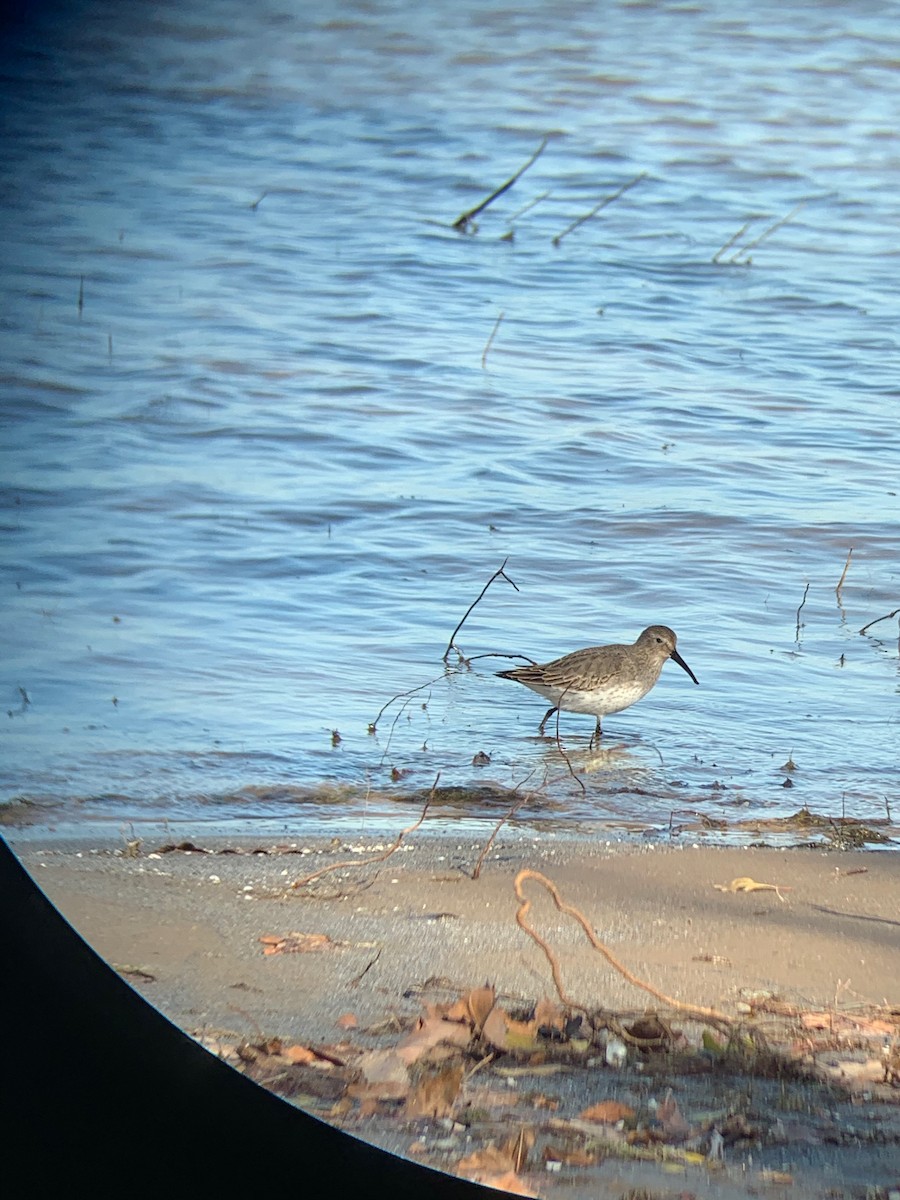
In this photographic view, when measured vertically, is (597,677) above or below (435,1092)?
below

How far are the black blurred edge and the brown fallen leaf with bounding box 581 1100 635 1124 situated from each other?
0.55m

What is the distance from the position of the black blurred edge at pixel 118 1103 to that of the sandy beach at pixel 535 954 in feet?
1.45

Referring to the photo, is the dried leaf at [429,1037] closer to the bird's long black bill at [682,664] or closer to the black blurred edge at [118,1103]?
the black blurred edge at [118,1103]

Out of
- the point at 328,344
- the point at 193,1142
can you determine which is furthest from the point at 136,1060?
the point at 328,344

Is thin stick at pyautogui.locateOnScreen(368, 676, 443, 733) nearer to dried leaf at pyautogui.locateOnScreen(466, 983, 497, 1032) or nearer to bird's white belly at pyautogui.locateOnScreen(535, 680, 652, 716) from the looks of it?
bird's white belly at pyautogui.locateOnScreen(535, 680, 652, 716)

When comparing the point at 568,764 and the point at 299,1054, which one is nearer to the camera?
the point at 299,1054

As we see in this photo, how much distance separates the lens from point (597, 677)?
17.0ft

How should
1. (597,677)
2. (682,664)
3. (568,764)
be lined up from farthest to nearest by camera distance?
(682,664) < (597,677) < (568,764)

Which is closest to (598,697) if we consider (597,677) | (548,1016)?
(597,677)

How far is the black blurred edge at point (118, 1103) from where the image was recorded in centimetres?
119

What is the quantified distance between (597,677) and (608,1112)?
337 cm

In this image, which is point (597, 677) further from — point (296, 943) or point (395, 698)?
point (296, 943)

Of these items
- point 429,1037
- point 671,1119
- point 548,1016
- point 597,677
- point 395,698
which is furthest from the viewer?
point 597,677

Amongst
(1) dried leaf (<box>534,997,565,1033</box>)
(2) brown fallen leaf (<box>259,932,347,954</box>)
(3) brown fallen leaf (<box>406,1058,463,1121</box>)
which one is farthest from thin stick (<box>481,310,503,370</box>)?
(3) brown fallen leaf (<box>406,1058,463,1121</box>)
